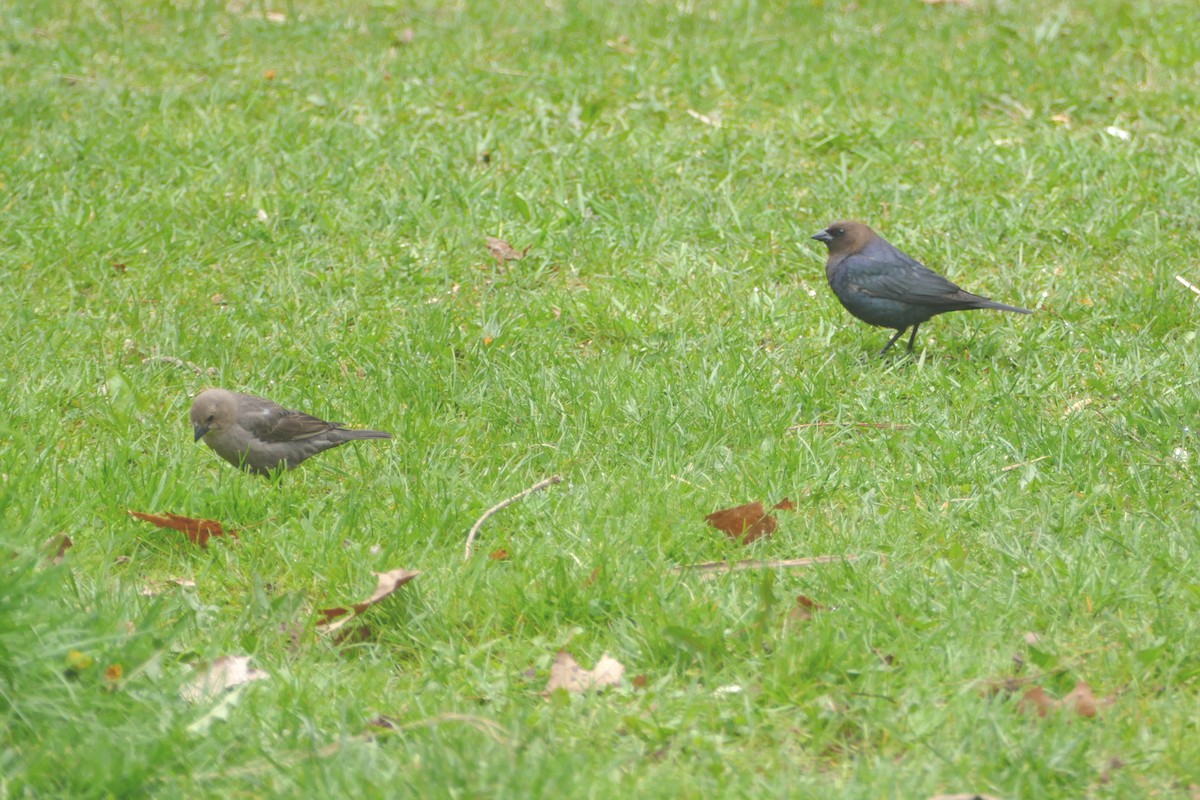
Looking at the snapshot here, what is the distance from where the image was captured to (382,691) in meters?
3.61

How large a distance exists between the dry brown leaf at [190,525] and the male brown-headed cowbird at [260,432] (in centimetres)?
49

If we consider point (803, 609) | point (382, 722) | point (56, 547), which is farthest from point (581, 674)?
point (56, 547)

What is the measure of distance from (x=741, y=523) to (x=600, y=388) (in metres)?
1.24

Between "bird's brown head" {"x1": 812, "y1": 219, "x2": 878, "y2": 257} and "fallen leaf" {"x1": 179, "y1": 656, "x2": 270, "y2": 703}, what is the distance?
383 cm

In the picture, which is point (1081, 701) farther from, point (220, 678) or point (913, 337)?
point (913, 337)

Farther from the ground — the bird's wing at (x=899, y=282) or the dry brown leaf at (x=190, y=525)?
the bird's wing at (x=899, y=282)

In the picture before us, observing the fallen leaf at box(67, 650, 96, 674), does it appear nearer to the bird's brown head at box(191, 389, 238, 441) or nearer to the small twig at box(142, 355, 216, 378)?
the bird's brown head at box(191, 389, 238, 441)

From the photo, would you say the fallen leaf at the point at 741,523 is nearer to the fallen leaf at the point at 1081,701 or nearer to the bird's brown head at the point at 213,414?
the fallen leaf at the point at 1081,701

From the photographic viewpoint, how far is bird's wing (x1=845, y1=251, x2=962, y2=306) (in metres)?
6.09

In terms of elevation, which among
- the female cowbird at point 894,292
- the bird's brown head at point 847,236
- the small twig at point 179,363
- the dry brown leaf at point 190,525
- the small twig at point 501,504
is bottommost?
the small twig at point 179,363

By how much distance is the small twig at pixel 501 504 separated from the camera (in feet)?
14.3

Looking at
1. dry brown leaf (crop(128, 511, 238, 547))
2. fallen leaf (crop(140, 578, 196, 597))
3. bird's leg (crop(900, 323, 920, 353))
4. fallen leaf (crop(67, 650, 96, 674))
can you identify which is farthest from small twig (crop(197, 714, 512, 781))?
bird's leg (crop(900, 323, 920, 353))

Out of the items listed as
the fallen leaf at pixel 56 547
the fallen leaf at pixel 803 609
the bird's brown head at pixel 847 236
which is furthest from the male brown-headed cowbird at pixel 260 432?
the bird's brown head at pixel 847 236

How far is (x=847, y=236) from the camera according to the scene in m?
6.55
